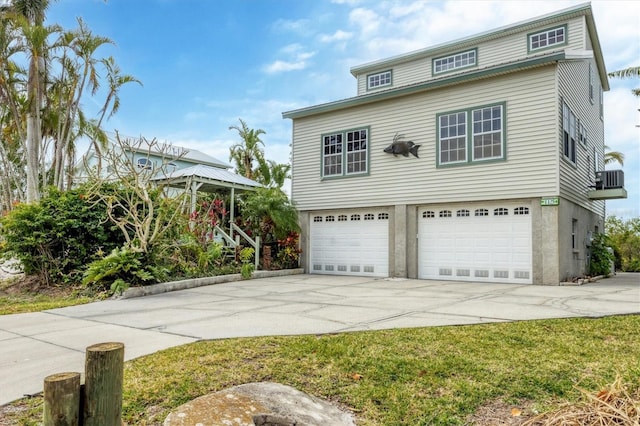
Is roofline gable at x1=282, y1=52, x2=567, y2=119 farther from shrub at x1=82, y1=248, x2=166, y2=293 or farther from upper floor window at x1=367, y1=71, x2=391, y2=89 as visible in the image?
shrub at x1=82, y1=248, x2=166, y2=293

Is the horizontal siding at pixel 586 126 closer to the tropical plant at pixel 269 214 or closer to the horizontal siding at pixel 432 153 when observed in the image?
the horizontal siding at pixel 432 153

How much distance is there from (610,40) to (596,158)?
4.58 meters

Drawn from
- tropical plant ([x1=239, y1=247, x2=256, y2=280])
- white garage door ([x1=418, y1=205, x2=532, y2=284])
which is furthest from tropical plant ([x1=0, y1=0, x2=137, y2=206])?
white garage door ([x1=418, y1=205, x2=532, y2=284])

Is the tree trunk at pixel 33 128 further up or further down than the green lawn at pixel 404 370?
further up

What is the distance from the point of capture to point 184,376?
3605 millimetres

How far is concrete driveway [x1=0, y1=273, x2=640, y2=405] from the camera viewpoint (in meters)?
4.51

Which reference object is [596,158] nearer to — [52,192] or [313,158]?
[313,158]

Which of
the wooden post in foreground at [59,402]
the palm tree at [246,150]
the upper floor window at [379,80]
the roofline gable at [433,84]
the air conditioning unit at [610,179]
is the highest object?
the upper floor window at [379,80]

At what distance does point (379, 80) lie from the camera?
18000mm

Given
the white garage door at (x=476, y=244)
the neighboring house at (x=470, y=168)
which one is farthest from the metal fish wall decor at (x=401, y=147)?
the white garage door at (x=476, y=244)

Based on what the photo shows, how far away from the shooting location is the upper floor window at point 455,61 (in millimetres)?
16231

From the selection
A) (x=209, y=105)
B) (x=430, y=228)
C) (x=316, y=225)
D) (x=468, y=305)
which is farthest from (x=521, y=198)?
(x=209, y=105)

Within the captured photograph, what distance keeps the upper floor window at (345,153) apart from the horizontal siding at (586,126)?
18.0ft

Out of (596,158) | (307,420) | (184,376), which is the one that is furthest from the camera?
(596,158)
